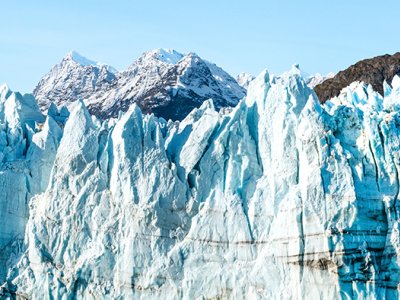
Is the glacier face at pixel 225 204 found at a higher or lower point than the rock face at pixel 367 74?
lower

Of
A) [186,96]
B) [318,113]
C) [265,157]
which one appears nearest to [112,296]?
[265,157]

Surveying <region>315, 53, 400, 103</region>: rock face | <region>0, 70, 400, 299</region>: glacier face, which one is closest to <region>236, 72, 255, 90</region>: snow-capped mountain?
<region>315, 53, 400, 103</region>: rock face

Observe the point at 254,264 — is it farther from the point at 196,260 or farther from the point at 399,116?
the point at 399,116

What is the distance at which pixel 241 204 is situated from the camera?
31.9 metres

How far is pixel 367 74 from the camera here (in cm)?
7781

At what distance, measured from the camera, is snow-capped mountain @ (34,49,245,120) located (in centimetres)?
7972

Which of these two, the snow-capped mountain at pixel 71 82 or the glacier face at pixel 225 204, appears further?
the snow-capped mountain at pixel 71 82

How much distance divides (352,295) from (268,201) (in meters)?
4.91

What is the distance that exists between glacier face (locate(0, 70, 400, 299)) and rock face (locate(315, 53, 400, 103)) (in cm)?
4176

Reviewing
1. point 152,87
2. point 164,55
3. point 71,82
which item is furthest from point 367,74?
point 71,82

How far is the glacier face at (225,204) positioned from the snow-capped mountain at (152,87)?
41.0m

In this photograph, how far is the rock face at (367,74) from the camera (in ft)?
251

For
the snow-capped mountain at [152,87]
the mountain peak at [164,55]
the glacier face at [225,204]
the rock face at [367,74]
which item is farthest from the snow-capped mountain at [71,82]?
the glacier face at [225,204]

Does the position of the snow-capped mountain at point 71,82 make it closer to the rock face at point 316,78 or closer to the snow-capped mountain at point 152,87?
the snow-capped mountain at point 152,87
